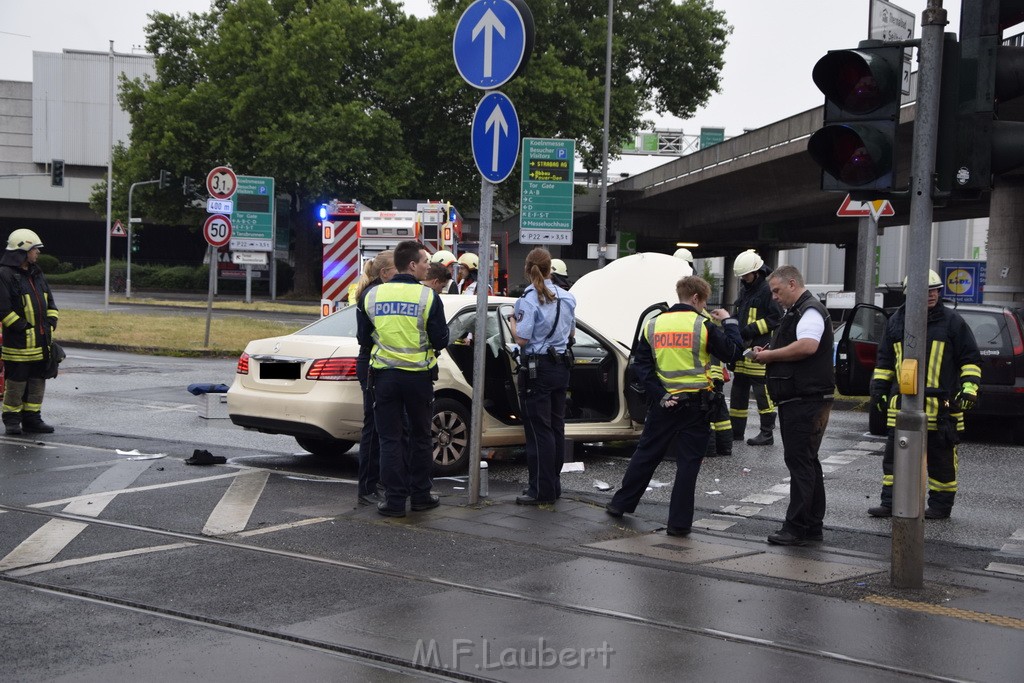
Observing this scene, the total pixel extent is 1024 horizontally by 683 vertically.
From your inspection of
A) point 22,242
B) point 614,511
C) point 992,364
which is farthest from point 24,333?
point 992,364

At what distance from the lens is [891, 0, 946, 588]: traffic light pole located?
6043 mm

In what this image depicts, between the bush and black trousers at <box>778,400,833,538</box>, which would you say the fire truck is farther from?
the bush

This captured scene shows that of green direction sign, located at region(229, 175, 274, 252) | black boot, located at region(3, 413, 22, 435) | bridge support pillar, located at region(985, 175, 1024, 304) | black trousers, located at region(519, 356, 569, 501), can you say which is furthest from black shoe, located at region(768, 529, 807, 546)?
green direction sign, located at region(229, 175, 274, 252)

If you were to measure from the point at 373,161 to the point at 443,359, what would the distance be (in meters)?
37.5

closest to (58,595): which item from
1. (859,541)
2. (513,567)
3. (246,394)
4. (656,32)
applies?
(513,567)

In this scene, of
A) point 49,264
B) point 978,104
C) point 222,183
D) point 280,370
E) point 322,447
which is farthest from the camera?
point 49,264

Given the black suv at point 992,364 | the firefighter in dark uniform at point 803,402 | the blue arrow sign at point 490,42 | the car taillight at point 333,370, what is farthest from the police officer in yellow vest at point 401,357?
the black suv at point 992,364

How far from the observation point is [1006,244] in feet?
81.3

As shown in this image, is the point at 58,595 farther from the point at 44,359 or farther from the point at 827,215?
the point at 827,215

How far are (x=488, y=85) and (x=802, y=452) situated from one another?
120 inches

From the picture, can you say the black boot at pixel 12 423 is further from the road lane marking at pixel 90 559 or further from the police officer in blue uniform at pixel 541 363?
the police officer in blue uniform at pixel 541 363

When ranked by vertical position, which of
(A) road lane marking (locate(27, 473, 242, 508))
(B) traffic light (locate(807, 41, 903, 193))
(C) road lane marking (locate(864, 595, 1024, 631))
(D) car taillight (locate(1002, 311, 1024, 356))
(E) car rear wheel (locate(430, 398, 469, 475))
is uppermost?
(B) traffic light (locate(807, 41, 903, 193))

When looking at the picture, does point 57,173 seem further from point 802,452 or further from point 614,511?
point 802,452

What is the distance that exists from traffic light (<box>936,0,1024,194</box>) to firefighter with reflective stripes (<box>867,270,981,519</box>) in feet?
6.97
